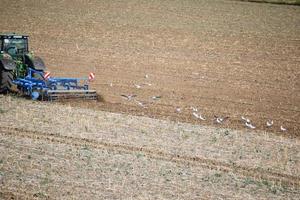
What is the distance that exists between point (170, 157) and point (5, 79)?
264 inches

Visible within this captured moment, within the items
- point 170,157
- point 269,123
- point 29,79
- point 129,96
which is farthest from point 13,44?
point 269,123

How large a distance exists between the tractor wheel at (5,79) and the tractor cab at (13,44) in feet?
4.79

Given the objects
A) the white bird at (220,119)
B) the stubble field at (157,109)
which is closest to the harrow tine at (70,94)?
the stubble field at (157,109)

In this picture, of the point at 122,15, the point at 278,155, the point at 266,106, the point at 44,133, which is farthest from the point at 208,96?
the point at 122,15

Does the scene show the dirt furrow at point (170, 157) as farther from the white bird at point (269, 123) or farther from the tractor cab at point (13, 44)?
the tractor cab at point (13, 44)

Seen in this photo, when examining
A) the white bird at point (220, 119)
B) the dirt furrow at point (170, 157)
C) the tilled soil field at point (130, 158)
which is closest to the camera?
the tilled soil field at point (130, 158)

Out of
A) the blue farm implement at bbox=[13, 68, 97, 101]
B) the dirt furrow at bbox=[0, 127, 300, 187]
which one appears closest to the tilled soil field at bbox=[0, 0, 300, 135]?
the blue farm implement at bbox=[13, 68, 97, 101]

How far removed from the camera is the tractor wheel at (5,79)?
16.9m

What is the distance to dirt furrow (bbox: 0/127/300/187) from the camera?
39.7ft

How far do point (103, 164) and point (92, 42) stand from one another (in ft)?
51.6

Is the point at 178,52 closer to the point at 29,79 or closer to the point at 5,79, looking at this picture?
the point at 29,79

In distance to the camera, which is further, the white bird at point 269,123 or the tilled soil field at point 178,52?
the tilled soil field at point 178,52

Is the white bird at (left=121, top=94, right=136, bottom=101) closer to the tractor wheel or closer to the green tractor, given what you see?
the green tractor

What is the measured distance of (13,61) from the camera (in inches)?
680
